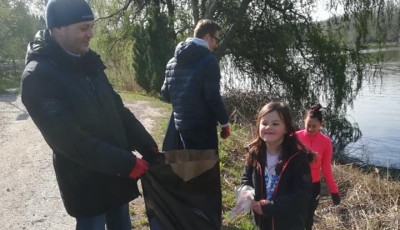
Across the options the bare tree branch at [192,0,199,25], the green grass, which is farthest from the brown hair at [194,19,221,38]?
the green grass

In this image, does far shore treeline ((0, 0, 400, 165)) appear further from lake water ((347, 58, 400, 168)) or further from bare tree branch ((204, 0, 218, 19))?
lake water ((347, 58, 400, 168))

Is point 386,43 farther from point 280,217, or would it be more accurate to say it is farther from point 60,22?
point 60,22

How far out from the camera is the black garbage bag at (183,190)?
2416 mm

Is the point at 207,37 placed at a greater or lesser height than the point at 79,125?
greater

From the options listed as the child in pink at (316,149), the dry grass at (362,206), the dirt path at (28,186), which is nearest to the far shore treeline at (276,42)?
the dry grass at (362,206)

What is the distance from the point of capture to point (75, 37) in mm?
2242

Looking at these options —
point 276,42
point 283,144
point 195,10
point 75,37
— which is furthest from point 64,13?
point 195,10

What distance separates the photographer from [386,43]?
11359mm

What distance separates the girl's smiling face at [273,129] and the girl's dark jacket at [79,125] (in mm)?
939

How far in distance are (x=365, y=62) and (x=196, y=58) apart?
31.9ft

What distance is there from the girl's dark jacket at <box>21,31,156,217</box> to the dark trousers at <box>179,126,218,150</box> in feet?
4.66

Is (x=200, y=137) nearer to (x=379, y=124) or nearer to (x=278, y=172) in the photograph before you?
(x=278, y=172)

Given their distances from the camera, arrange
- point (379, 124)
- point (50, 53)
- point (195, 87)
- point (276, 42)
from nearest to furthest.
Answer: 1. point (50, 53)
2. point (195, 87)
3. point (276, 42)
4. point (379, 124)

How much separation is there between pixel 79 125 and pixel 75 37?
1.69 ft
